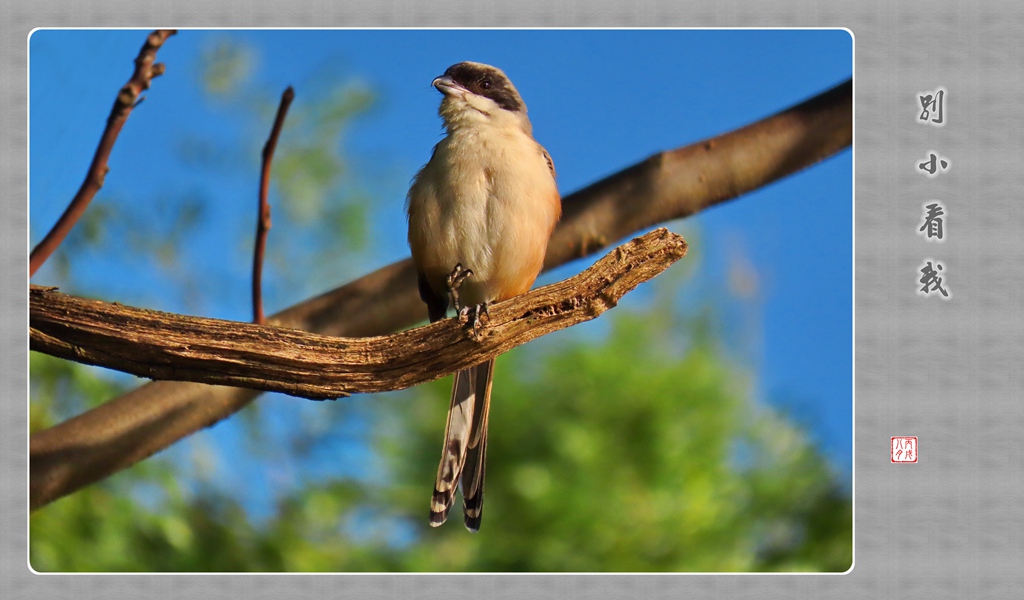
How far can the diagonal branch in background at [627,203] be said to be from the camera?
3.78 m

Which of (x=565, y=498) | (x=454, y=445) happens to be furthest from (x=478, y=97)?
(x=565, y=498)

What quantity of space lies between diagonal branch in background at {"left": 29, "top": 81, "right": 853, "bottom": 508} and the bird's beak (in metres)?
0.68

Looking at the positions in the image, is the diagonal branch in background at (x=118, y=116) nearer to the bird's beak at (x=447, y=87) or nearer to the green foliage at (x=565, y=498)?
the bird's beak at (x=447, y=87)

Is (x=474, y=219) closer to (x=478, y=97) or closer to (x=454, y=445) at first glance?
(x=478, y=97)

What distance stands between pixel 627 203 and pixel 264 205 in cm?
152

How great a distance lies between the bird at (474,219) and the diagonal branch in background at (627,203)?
236mm

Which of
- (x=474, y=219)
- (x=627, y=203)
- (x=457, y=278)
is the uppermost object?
(x=627, y=203)

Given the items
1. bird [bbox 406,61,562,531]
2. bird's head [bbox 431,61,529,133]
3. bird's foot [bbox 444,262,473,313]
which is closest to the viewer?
bird's foot [bbox 444,262,473,313]

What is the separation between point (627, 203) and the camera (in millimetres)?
3918

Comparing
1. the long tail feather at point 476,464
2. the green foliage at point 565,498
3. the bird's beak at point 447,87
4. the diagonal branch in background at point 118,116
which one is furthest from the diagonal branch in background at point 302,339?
the green foliage at point 565,498

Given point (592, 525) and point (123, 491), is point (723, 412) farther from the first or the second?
point (123, 491)

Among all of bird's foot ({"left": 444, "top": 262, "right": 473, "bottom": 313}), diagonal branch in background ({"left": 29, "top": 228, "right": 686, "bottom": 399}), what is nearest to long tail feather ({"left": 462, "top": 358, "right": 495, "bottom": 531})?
bird's foot ({"left": 444, "top": 262, "right": 473, "bottom": 313})

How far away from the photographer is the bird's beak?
12.2 ft
